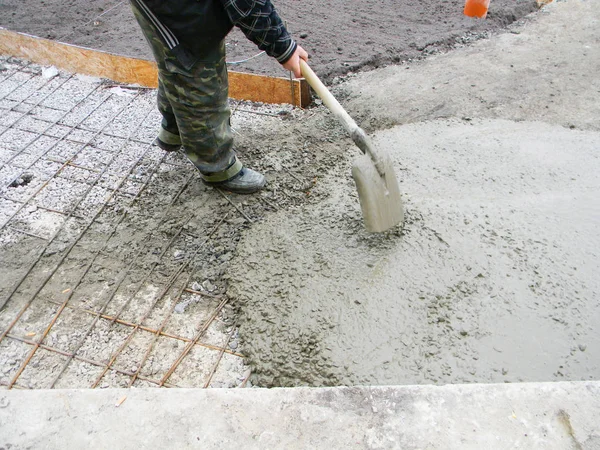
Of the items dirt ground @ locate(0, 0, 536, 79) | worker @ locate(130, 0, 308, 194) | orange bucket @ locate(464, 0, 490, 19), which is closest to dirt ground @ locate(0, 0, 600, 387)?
worker @ locate(130, 0, 308, 194)

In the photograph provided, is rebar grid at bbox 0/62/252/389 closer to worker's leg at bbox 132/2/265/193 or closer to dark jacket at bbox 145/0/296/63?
worker's leg at bbox 132/2/265/193

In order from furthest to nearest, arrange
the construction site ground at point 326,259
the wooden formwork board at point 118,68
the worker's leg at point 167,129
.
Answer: the wooden formwork board at point 118,68
the worker's leg at point 167,129
the construction site ground at point 326,259

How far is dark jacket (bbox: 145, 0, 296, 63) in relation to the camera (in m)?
2.05

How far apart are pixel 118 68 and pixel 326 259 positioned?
2.83 m

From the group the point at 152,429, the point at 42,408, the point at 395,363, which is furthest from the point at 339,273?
the point at 42,408

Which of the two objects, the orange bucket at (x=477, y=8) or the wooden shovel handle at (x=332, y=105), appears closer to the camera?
the wooden shovel handle at (x=332, y=105)

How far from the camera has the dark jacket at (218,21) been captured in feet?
6.72

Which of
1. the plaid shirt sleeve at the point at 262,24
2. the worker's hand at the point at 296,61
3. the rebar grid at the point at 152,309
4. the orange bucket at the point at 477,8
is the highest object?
the plaid shirt sleeve at the point at 262,24

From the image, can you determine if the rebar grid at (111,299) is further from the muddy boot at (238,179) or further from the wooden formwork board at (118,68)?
the wooden formwork board at (118,68)

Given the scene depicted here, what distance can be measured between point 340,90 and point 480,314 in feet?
7.58

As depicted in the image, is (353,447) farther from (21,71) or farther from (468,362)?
(21,71)

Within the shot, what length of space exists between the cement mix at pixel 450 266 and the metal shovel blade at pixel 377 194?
11 centimetres

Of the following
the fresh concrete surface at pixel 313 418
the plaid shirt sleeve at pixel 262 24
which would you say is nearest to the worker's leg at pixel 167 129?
the plaid shirt sleeve at pixel 262 24

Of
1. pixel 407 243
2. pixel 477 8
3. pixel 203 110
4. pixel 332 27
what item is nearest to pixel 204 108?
pixel 203 110
